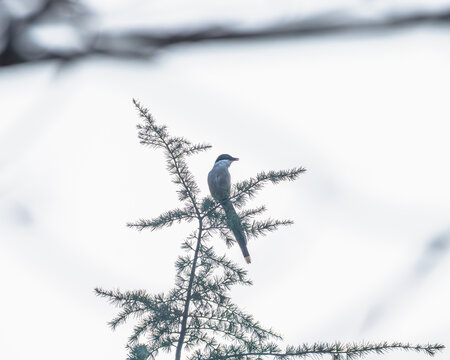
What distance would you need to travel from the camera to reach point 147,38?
0.73 metres

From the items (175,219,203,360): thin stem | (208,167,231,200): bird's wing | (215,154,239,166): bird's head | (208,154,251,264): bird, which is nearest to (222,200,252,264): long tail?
(208,154,251,264): bird

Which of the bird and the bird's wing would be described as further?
the bird's wing

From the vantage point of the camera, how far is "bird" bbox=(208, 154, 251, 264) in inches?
139

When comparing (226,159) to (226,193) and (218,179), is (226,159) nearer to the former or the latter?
(218,179)

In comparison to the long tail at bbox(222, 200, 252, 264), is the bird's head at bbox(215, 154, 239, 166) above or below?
above

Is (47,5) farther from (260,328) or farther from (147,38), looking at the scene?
(260,328)

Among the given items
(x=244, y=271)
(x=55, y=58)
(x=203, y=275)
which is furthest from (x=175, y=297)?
(x=55, y=58)

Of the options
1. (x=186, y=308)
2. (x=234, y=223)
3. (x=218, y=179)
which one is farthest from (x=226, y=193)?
(x=218, y=179)

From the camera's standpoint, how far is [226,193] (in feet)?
12.7

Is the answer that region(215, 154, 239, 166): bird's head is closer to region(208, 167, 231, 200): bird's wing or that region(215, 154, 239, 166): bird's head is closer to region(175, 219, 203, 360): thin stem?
region(208, 167, 231, 200): bird's wing

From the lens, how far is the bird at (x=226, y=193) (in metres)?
3.52

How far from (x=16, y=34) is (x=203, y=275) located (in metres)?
2.74

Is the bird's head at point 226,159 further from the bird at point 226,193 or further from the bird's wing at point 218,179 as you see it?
the bird's wing at point 218,179

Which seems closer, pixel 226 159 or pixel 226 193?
pixel 226 193
